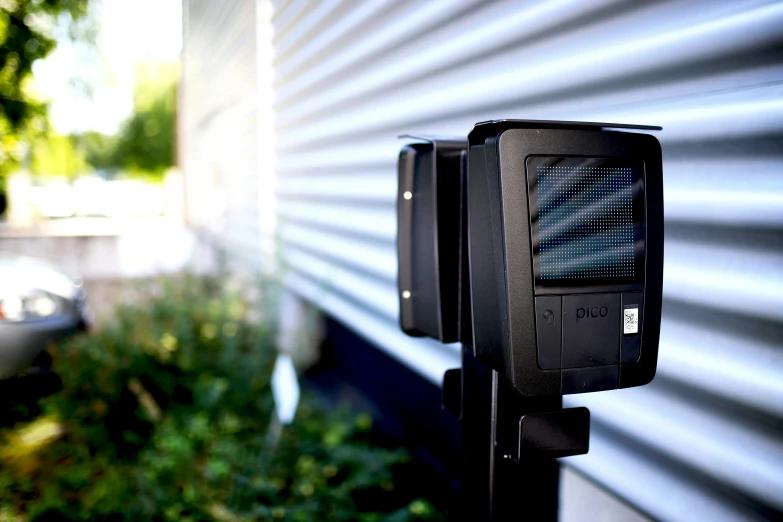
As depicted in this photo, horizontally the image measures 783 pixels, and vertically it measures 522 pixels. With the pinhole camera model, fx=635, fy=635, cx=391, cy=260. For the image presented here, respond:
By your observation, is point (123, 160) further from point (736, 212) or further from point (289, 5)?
point (736, 212)

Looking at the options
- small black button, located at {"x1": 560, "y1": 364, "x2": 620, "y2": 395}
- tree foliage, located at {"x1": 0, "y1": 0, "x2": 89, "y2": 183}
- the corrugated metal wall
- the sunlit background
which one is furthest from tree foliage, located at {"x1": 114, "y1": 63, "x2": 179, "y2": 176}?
small black button, located at {"x1": 560, "y1": 364, "x2": 620, "y2": 395}

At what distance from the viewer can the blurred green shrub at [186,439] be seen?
300 cm

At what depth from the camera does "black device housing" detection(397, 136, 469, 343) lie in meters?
1.35

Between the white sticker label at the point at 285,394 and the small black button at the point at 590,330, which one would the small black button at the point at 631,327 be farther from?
the white sticker label at the point at 285,394

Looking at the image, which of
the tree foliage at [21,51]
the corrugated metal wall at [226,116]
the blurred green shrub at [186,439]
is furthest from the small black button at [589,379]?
the tree foliage at [21,51]

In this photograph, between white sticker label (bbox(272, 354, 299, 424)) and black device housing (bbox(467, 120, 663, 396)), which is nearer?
black device housing (bbox(467, 120, 663, 396))

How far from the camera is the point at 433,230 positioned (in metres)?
1.37

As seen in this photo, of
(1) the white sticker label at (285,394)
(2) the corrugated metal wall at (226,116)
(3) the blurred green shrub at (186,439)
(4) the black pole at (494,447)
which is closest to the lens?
(4) the black pole at (494,447)

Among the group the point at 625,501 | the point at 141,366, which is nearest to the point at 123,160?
the point at 141,366

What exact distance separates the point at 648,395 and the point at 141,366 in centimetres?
397

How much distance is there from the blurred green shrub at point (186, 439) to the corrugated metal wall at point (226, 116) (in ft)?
3.00

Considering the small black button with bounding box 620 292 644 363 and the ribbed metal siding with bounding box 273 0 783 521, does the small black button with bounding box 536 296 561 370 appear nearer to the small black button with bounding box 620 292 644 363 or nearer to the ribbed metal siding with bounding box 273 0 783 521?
the small black button with bounding box 620 292 644 363

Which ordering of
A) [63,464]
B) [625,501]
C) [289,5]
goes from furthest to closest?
[289,5] < [63,464] < [625,501]

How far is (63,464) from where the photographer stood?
397 cm
